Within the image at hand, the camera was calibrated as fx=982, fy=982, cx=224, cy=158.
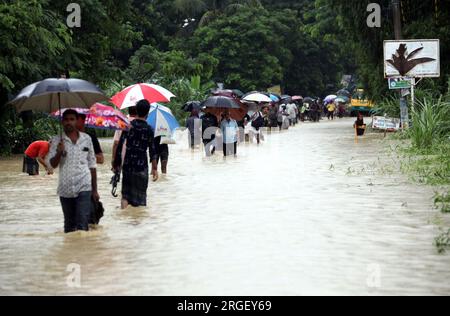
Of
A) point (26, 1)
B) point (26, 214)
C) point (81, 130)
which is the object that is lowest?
point (26, 214)

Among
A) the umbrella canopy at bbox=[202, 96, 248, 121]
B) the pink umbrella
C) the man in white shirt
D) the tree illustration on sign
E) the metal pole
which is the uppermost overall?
the metal pole

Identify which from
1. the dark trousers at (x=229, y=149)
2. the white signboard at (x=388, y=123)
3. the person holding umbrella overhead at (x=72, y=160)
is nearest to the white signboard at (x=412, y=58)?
the white signboard at (x=388, y=123)

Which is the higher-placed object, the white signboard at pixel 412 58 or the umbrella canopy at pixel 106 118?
the white signboard at pixel 412 58

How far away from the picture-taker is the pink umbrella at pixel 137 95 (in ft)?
56.3

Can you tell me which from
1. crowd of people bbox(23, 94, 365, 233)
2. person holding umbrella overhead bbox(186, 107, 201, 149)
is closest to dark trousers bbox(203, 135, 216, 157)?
person holding umbrella overhead bbox(186, 107, 201, 149)

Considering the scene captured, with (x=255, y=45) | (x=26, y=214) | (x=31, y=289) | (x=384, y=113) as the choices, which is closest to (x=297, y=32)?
(x=255, y=45)

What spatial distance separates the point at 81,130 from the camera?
11625mm

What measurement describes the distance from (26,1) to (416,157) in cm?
1155

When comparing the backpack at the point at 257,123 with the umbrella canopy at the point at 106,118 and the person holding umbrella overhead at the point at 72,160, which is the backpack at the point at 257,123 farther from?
the person holding umbrella overhead at the point at 72,160

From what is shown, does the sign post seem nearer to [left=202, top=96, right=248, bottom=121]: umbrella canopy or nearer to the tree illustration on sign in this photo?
the tree illustration on sign

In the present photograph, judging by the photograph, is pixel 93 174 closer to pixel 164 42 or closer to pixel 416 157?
pixel 416 157

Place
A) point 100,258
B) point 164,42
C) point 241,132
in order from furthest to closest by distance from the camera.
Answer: point 164,42
point 241,132
point 100,258

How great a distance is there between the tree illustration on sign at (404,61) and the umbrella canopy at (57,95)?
20.9 meters

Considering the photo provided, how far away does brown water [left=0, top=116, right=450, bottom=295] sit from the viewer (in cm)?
835
